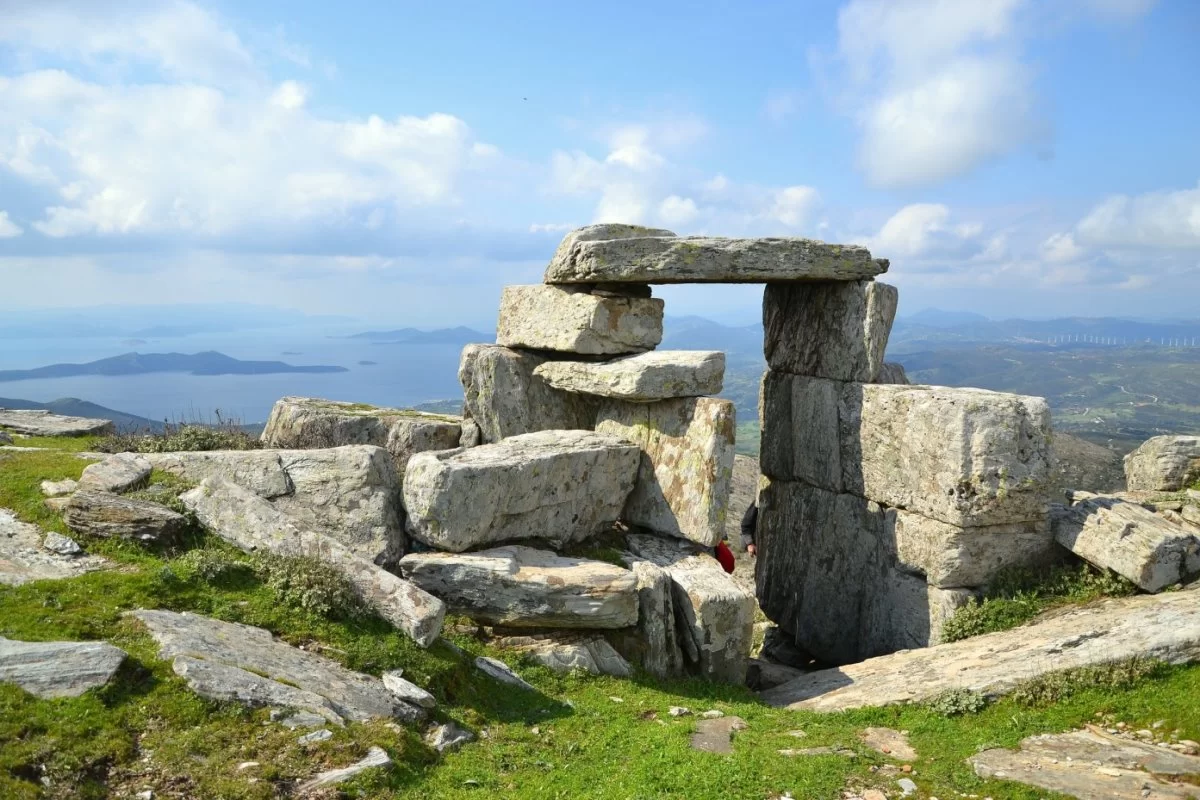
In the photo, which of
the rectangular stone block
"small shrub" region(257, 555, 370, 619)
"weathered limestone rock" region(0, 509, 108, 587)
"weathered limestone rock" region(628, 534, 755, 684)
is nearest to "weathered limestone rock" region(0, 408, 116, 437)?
"weathered limestone rock" region(0, 509, 108, 587)

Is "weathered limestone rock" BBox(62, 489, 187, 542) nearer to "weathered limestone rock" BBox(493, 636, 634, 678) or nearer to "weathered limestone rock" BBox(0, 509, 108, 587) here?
"weathered limestone rock" BBox(0, 509, 108, 587)

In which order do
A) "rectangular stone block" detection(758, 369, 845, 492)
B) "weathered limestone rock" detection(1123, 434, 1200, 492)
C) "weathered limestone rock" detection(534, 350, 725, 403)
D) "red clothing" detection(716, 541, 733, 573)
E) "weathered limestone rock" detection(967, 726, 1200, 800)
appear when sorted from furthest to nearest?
"weathered limestone rock" detection(1123, 434, 1200, 492), "rectangular stone block" detection(758, 369, 845, 492), "red clothing" detection(716, 541, 733, 573), "weathered limestone rock" detection(534, 350, 725, 403), "weathered limestone rock" detection(967, 726, 1200, 800)

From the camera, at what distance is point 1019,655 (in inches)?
439

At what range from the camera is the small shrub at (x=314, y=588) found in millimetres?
10219

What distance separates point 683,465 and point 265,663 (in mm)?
8025

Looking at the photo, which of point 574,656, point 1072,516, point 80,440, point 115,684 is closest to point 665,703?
point 574,656

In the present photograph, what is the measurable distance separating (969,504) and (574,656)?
23.2 feet

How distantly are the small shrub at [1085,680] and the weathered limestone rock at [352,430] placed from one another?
36.7 ft

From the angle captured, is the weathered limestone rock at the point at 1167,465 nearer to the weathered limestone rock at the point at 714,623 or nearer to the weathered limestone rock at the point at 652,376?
the weathered limestone rock at the point at 652,376

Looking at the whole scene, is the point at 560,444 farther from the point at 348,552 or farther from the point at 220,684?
the point at 220,684

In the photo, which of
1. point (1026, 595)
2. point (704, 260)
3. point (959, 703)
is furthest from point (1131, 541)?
point (704, 260)

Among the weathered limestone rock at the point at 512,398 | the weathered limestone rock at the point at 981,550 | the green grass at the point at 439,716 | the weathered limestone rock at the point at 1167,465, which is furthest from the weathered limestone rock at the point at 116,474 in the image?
the weathered limestone rock at the point at 981,550

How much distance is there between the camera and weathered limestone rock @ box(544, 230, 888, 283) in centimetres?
1565

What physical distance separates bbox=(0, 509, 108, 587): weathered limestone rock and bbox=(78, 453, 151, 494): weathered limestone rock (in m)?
1.11
